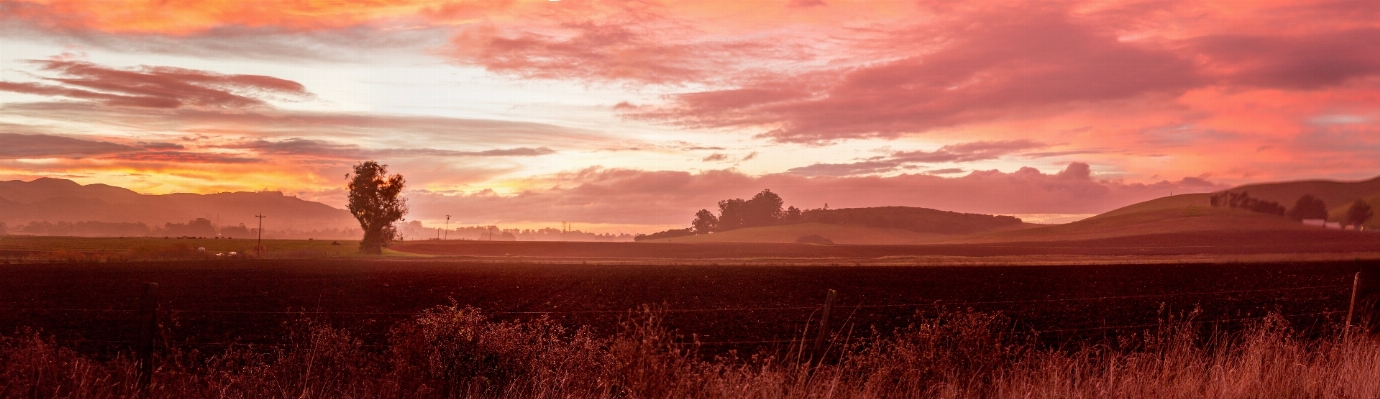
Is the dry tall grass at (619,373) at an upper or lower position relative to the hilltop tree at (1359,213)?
lower

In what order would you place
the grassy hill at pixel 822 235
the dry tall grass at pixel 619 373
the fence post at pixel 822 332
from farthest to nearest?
the grassy hill at pixel 822 235 < the fence post at pixel 822 332 < the dry tall grass at pixel 619 373

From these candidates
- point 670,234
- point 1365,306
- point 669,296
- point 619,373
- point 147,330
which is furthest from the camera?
point 670,234

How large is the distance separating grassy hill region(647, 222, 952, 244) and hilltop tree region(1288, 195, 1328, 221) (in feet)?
235

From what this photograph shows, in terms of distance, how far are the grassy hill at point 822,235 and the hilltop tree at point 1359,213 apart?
2952 inches

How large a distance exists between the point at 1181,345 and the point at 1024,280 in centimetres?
4448

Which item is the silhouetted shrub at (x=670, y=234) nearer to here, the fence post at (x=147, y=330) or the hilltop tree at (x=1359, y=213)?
the hilltop tree at (x=1359, y=213)

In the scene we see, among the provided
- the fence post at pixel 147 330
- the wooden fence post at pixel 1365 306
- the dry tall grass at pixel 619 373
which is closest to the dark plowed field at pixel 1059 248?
the wooden fence post at pixel 1365 306

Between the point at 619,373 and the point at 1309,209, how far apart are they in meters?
119

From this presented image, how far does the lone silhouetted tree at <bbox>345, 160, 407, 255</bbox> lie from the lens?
102 metres

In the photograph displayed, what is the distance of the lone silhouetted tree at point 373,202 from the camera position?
102 m

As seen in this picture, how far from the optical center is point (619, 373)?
7387mm

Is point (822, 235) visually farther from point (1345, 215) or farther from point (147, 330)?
point (147, 330)

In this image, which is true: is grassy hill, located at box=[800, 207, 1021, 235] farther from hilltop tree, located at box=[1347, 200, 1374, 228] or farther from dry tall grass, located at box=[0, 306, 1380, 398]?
dry tall grass, located at box=[0, 306, 1380, 398]

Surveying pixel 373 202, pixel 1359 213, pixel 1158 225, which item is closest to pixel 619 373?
pixel 373 202
